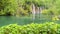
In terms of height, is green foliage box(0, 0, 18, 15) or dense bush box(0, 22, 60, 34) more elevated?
dense bush box(0, 22, 60, 34)

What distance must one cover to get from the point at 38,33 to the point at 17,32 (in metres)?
0.89

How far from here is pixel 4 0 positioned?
5531cm

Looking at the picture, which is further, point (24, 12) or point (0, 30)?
point (24, 12)

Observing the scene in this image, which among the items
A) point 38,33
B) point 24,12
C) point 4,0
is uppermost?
point 38,33

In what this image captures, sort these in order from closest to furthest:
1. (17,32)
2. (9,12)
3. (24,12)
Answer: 1. (17,32)
2. (9,12)
3. (24,12)

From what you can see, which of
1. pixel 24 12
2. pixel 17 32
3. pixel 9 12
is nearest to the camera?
pixel 17 32

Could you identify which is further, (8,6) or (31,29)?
(8,6)

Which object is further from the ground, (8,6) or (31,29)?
(31,29)

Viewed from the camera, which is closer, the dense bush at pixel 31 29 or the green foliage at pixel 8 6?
the dense bush at pixel 31 29

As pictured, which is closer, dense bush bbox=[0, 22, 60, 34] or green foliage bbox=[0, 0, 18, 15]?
dense bush bbox=[0, 22, 60, 34]

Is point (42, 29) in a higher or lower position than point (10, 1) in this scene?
higher

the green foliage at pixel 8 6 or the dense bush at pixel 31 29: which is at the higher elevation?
the dense bush at pixel 31 29

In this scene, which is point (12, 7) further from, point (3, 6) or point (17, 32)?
point (17, 32)

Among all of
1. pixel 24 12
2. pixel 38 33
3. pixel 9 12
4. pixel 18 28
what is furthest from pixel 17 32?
pixel 24 12
